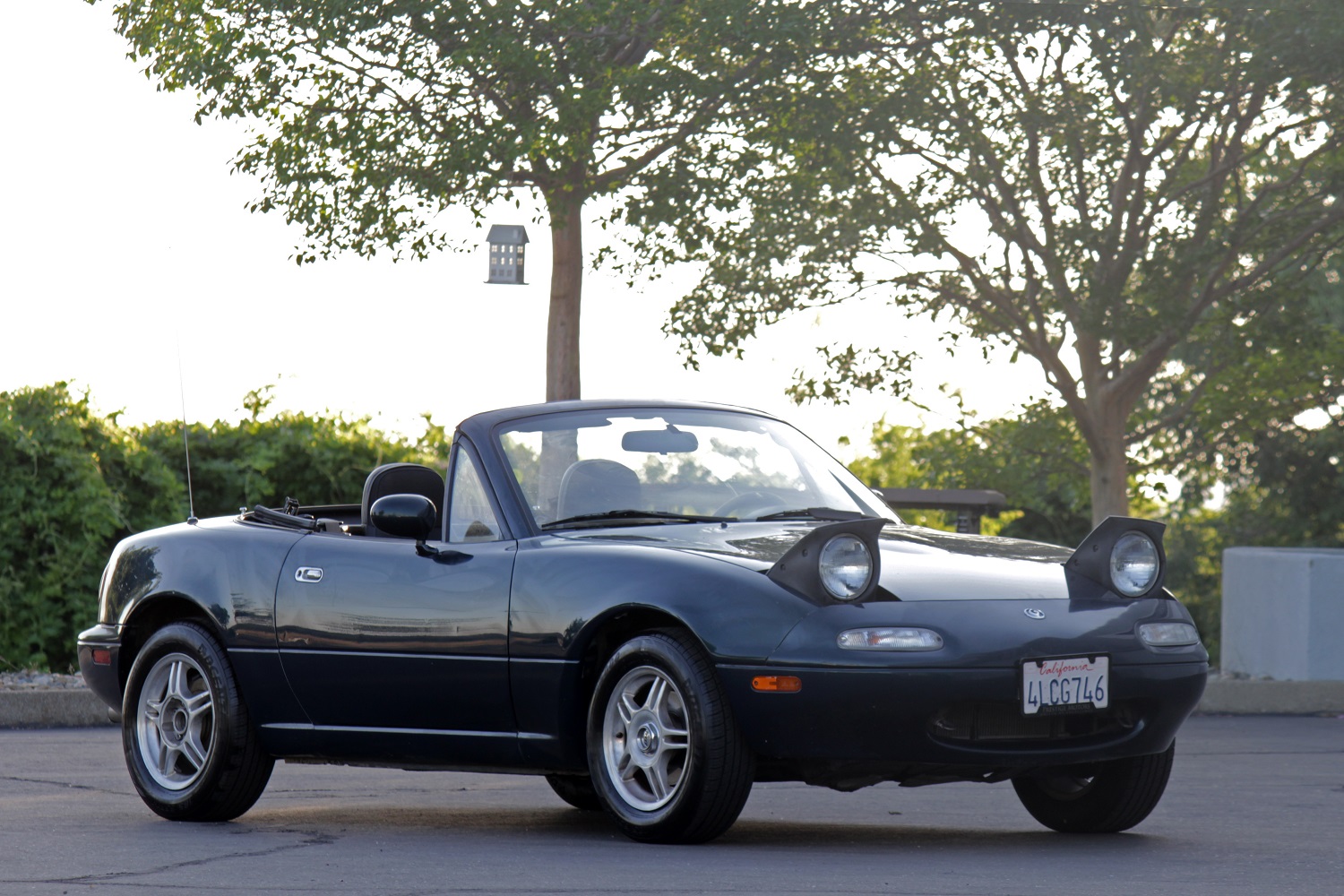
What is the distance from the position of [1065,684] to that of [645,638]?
1.25 metres

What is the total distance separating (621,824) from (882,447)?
111 ft

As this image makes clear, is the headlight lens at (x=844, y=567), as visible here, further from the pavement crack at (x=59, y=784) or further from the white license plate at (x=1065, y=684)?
the pavement crack at (x=59, y=784)

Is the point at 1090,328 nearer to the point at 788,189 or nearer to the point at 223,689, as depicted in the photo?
the point at 788,189

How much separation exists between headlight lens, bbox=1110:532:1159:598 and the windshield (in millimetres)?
1068

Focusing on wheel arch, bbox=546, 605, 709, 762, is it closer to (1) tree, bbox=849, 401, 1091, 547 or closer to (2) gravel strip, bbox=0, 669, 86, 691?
(2) gravel strip, bbox=0, 669, 86, 691

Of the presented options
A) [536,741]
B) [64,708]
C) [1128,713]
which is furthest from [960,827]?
[64,708]

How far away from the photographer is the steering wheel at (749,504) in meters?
6.79

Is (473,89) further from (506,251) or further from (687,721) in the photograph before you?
(687,721)

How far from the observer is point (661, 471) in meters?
6.87

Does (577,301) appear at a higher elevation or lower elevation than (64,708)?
higher

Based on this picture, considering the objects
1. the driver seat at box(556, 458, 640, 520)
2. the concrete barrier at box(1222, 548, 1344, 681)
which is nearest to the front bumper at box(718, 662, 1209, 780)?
the driver seat at box(556, 458, 640, 520)

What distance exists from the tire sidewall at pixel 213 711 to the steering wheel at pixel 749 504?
1926mm

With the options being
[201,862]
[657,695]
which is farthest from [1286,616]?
[201,862]

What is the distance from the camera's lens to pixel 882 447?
39625mm
